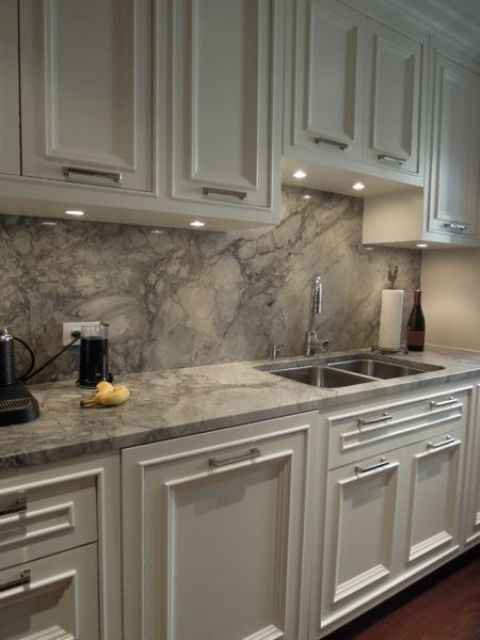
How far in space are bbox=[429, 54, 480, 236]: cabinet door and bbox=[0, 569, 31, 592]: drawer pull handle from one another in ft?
6.63

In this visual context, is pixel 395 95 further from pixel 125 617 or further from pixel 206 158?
pixel 125 617

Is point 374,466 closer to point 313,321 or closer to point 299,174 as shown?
point 313,321

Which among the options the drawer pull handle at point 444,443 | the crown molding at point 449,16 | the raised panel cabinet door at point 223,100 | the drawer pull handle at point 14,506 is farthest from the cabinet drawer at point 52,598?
the crown molding at point 449,16

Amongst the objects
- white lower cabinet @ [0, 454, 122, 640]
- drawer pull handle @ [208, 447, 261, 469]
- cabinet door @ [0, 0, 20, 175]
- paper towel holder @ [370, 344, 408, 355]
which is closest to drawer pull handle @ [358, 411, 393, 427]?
drawer pull handle @ [208, 447, 261, 469]

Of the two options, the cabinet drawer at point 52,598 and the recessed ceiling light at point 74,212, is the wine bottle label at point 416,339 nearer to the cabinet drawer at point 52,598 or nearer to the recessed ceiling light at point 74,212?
the recessed ceiling light at point 74,212

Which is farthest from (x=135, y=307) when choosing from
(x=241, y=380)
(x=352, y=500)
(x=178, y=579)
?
(x=352, y=500)

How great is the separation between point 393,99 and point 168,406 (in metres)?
1.57

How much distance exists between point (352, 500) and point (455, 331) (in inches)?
55.4

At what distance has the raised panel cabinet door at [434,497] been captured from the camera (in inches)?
66.7

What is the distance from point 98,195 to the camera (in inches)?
46.3

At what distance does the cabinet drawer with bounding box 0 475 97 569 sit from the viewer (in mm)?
873

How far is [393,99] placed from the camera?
5.95 ft

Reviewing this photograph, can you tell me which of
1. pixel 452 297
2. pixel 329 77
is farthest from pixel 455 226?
pixel 329 77

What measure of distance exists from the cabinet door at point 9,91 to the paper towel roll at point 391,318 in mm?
1770
